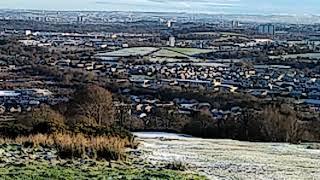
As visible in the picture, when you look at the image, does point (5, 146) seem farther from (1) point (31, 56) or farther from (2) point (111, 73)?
(1) point (31, 56)

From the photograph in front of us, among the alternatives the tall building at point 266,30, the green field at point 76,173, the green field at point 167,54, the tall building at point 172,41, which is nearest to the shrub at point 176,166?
the green field at point 76,173

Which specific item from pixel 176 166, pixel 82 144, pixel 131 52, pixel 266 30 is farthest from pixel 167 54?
pixel 176 166

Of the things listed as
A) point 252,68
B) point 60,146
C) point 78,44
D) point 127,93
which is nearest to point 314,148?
point 60,146

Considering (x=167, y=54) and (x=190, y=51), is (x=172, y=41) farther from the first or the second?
(x=167, y=54)

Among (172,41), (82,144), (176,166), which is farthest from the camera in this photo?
(172,41)

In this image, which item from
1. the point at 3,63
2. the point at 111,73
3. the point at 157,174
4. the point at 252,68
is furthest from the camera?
the point at 3,63
